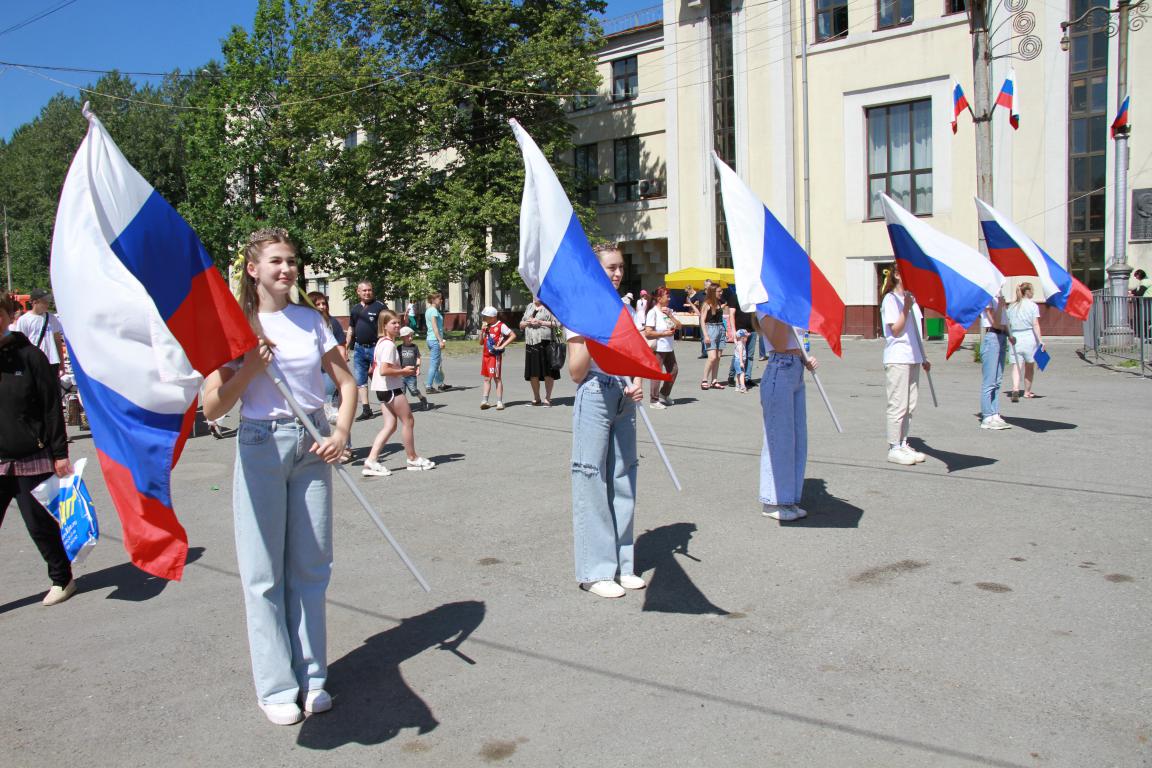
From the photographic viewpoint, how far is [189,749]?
361 centimetres

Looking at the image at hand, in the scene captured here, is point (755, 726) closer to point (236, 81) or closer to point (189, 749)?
point (189, 749)

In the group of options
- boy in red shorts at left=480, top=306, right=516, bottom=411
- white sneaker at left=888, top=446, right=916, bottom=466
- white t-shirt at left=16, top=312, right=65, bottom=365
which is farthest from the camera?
boy in red shorts at left=480, top=306, right=516, bottom=411

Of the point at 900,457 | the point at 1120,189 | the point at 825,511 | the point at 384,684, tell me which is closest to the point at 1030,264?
the point at 900,457

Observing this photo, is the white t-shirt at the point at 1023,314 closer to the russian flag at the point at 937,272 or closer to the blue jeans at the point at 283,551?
the russian flag at the point at 937,272

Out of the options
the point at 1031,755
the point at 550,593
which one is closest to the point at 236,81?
the point at 550,593

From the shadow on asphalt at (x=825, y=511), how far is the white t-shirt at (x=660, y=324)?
240 inches

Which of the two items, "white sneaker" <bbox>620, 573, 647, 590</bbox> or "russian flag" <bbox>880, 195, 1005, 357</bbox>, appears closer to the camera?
"white sneaker" <bbox>620, 573, 647, 590</bbox>

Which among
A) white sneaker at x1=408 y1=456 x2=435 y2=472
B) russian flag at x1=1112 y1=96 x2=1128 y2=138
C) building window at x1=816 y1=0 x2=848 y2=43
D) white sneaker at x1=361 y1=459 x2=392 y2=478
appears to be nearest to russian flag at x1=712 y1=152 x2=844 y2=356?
white sneaker at x1=408 y1=456 x2=435 y2=472

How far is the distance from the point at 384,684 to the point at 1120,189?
24.3 m

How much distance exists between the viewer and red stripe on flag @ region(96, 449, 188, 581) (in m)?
3.42

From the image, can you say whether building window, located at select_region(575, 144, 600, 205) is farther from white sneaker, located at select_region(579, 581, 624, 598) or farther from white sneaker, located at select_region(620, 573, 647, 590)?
white sneaker, located at select_region(579, 581, 624, 598)

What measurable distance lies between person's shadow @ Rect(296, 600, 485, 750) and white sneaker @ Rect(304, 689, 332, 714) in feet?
0.10

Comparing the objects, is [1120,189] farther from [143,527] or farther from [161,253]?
[143,527]

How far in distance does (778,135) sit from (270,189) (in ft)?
73.6
